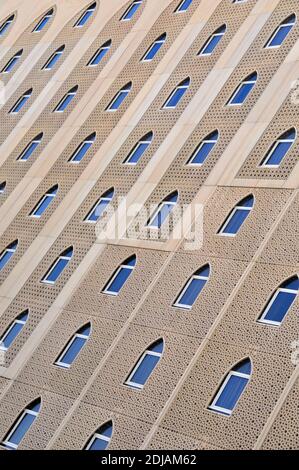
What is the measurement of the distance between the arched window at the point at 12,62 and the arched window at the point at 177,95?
37.0 ft

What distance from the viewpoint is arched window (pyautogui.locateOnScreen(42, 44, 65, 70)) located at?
40.8 meters

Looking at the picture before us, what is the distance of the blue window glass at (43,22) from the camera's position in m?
43.7

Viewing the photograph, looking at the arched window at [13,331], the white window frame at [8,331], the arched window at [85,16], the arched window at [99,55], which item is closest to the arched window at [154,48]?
the arched window at [99,55]

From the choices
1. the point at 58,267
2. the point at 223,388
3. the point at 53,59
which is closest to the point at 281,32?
the point at 58,267

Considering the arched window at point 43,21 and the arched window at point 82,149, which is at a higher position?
the arched window at point 43,21

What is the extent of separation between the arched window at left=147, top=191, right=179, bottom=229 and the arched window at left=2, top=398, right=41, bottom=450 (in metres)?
6.14

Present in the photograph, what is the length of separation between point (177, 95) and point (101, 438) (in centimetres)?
1293

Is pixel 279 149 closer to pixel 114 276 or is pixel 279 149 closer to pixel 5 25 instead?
pixel 114 276

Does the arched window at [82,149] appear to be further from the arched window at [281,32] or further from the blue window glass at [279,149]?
the blue window glass at [279,149]

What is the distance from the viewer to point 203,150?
101 feet

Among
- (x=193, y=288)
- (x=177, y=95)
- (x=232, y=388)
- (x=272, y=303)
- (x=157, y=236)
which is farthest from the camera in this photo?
(x=177, y=95)

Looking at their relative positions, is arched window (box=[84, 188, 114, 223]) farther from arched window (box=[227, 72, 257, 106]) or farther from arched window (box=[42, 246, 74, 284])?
arched window (box=[227, 72, 257, 106])

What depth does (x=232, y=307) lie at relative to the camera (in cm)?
2575

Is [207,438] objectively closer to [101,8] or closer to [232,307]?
[232,307]
